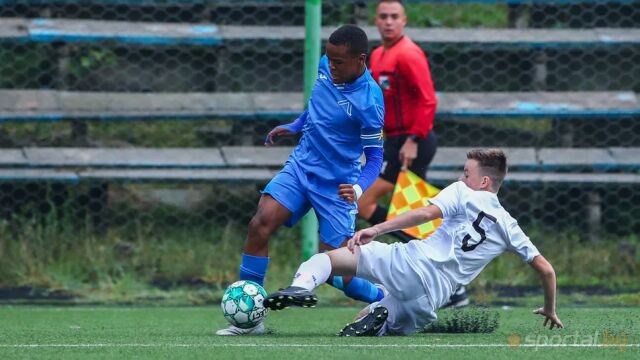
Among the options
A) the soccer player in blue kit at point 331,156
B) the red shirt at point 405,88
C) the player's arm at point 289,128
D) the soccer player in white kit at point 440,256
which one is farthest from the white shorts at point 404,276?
the red shirt at point 405,88

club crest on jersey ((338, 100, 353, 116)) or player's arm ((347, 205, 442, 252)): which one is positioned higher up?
club crest on jersey ((338, 100, 353, 116))

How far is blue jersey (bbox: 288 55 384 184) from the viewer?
595 cm

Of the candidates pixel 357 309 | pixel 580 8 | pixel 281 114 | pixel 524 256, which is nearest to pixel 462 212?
pixel 524 256

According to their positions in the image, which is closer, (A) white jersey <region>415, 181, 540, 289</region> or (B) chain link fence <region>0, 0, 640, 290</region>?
(A) white jersey <region>415, 181, 540, 289</region>

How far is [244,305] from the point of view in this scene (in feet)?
18.2

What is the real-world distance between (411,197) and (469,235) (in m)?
2.41

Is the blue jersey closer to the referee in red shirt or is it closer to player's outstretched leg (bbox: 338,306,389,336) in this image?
player's outstretched leg (bbox: 338,306,389,336)

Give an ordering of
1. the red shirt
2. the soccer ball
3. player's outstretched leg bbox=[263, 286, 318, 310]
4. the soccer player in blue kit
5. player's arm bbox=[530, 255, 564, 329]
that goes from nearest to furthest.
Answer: player's outstretched leg bbox=[263, 286, 318, 310], player's arm bbox=[530, 255, 564, 329], the soccer ball, the soccer player in blue kit, the red shirt

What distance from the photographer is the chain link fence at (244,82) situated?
9.67m

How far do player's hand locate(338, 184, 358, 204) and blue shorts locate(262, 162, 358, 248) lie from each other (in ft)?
0.92

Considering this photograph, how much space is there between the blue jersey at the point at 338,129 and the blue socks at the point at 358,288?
22.7 inches

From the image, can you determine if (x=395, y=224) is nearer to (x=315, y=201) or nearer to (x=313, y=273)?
(x=313, y=273)

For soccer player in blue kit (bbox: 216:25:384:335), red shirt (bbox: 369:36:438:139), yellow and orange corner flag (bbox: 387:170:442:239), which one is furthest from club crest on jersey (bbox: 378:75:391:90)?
soccer player in blue kit (bbox: 216:25:384:335)

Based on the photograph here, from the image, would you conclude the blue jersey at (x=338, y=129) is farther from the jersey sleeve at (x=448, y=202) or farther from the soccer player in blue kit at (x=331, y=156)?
the jersey sleeve at (x=448, y=202)
